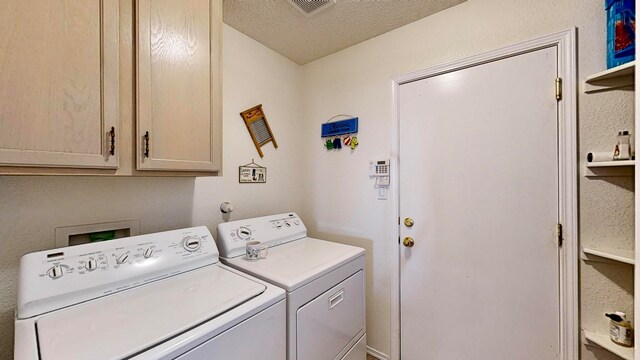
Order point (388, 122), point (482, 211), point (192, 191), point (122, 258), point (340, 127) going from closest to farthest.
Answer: point (122, 258) < point (482, 211) < point (192, 191) < point (388, 122) < point (340, 127)

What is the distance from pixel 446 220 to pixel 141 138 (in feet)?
5.59

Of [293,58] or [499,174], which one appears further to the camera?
[293,58]

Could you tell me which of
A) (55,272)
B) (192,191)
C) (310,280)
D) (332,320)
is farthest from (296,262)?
(55,272)

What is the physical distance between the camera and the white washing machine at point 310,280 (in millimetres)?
1109

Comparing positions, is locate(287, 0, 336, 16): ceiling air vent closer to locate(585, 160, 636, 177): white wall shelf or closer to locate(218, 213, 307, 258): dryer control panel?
locate(218, 213, 307, 258): dryer control panel

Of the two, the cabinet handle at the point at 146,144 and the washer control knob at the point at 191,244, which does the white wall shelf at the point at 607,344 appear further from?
the cabinet handle at the point at 146,144

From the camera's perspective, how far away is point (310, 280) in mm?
1166

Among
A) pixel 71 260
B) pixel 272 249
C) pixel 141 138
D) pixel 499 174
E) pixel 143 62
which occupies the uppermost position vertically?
pixel 143 62

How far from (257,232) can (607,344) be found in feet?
5.89

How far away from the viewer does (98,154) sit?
36.1 inches

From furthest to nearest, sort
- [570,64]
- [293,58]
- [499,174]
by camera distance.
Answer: [293,58] → [499,174] → [570,64]

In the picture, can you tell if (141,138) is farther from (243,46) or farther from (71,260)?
(243,46)

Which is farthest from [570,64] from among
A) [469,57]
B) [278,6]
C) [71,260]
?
[71,260]

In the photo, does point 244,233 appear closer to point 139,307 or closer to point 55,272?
point 139,307
